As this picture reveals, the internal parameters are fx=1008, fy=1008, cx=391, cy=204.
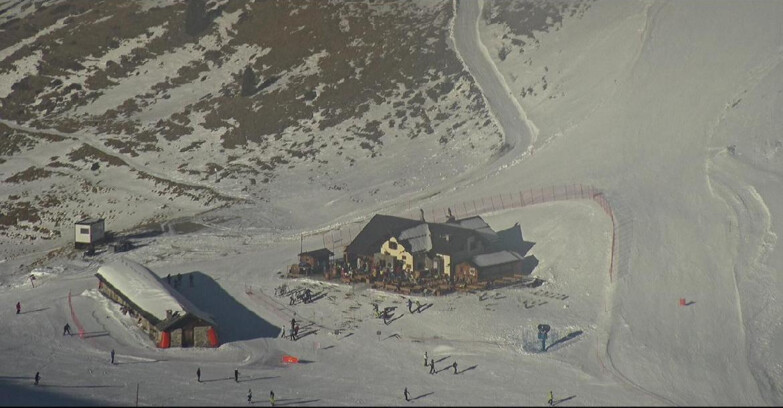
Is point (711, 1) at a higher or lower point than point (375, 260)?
higher

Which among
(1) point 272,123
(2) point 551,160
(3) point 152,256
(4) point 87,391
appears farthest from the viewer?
(1) point 272,123

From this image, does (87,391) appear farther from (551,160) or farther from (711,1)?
(711,1)

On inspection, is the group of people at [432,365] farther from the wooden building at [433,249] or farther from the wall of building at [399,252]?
the wall of building at [399,252]

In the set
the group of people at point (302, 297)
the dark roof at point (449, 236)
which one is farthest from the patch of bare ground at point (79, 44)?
the dark roof at point (449, 236)

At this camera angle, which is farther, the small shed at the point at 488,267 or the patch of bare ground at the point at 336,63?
the patch of bare ground at the point at 336,63

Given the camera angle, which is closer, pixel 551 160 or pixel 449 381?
pixel 449 381

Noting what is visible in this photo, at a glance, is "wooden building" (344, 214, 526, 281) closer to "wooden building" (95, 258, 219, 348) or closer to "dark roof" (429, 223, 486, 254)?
"dark roof" (429, 223, 486, 254)

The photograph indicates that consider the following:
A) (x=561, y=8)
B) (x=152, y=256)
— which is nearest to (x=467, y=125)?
(x=561, y=8)
